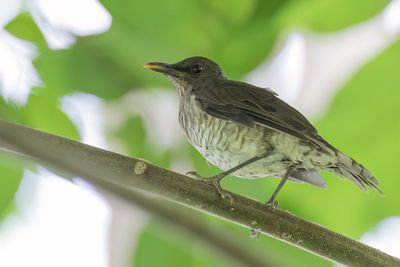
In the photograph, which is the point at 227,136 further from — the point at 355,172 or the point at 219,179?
the point at 219,179

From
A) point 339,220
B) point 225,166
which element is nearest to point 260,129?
point 225,166

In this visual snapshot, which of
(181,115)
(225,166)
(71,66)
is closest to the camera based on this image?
(71,66)

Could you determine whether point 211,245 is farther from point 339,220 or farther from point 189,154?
point 189,154

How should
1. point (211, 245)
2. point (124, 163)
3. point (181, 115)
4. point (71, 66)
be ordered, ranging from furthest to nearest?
point (181, 115) → point (71, 66) → point (124, 163) → point (211, 245)

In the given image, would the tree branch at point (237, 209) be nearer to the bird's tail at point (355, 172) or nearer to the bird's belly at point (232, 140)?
the bird's tail at point (355, 172)

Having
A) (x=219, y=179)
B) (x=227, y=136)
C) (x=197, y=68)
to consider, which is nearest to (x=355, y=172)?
(x=219, y=179)

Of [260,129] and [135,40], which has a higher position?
[260,129]
